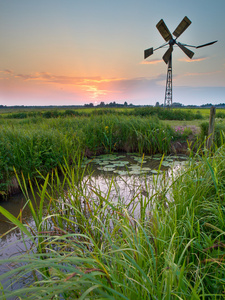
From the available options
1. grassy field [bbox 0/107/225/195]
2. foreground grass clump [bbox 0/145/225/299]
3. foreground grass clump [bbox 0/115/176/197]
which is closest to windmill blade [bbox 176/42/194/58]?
grassy field [bbox 0/107/225/195]

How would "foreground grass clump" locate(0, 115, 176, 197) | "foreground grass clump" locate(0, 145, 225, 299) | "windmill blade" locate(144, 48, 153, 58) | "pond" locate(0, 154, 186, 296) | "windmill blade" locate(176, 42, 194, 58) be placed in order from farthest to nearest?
1. "windmill blade" locate(144, 48, 153, 58)
2. "windmill blade" locate(176, 42, 194, 58)
3. "foreground grass clump" locate(0, 115, 176, 197)
4. "pond" locate(0, 154, 186, 296)
5. "foreground grass clump" locate(0, 145, 225, 299)

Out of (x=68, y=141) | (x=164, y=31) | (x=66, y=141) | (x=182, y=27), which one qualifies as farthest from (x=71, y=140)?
(x=164, y=31)

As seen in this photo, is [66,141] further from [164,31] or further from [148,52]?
[164,31]

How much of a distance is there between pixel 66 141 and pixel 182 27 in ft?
61.2

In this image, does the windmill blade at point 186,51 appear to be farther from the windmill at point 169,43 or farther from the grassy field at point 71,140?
the grassy field at point 71,140

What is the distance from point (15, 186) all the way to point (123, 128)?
4.23 meters

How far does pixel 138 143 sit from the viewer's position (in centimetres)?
735

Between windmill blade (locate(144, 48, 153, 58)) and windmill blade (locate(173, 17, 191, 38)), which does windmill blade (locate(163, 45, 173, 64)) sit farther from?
windmill blade (locate(144, 48, 153, 58))

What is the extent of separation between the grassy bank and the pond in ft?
1.46

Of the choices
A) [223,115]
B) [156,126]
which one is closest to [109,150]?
[156,126]

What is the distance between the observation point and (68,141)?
570 cm

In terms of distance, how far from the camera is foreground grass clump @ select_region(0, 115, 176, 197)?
14.6 ft

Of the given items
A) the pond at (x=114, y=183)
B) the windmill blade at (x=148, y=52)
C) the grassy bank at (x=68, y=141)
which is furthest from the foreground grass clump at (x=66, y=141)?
the windmill blade at (x=148, y=52)

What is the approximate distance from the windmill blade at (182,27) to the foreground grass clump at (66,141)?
15.0 metres
